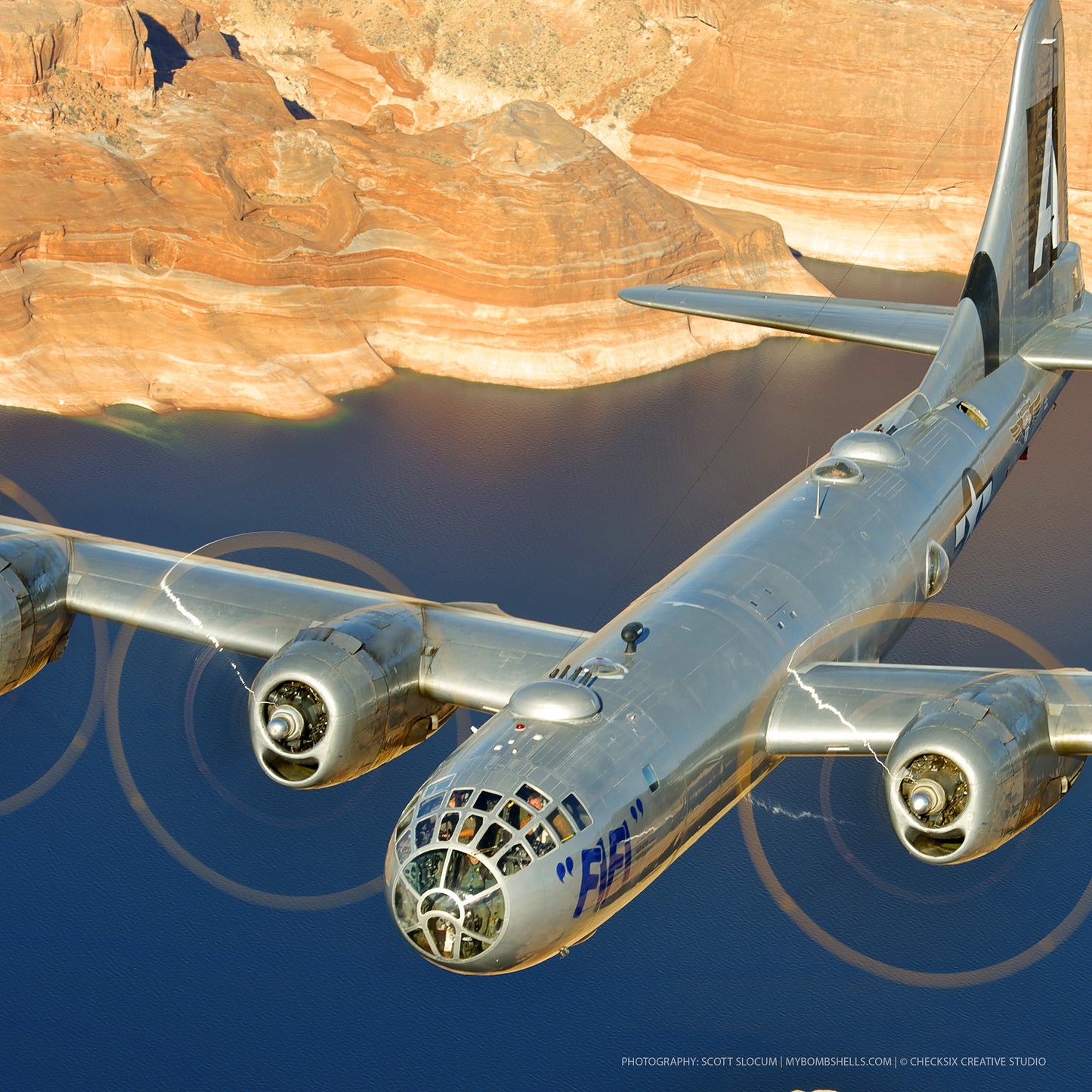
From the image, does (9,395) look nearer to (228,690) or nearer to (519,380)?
(519,380)

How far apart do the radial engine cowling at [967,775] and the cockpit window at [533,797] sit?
17.0 feet

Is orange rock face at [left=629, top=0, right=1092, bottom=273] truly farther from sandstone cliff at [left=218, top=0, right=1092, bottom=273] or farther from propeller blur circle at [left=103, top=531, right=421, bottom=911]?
propeller blur circle at [left=103, top=531, right=421, bottom=911]

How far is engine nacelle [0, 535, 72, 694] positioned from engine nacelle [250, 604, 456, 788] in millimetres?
5589

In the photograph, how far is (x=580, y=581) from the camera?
39188 mm

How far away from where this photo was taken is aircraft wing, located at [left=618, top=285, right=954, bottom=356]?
3198 cm

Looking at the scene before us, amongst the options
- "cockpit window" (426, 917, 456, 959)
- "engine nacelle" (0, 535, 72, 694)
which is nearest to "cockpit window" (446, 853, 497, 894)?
"cockpit window" (426, 917, 456, 959)

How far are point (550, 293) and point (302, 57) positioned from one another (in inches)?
1128

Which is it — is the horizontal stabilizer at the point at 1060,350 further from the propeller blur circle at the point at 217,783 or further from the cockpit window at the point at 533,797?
the cockpit window at the point at 533,797

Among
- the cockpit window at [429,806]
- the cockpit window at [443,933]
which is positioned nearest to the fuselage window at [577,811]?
the cockpit window at [429,806]

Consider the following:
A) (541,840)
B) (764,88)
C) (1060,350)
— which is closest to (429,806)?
(541,840)

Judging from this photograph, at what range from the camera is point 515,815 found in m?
18.3

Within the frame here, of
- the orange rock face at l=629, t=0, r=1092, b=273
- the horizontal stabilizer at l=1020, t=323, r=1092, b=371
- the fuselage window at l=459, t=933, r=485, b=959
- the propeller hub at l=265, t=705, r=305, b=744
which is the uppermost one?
the orange rock face at l=629, t=0, r=1092, b=273

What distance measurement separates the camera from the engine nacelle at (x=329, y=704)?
22281mm

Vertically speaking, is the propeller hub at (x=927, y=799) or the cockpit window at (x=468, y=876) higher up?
the propeller hub at (x=927, y=799)
